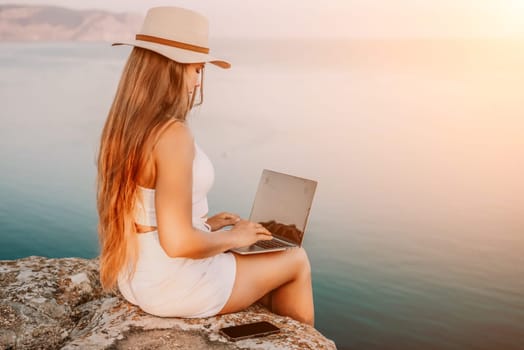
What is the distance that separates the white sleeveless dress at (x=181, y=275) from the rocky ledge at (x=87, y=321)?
8cm

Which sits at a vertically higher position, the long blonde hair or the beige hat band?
the beige hat band

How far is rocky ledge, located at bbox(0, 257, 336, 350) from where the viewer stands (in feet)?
10.4

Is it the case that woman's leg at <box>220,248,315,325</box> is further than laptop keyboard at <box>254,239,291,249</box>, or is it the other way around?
laptop keyboard at <box>254,239,291,249</box>

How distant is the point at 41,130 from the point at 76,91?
4.70 meters

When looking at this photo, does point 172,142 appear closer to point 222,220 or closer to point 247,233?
point 247,233

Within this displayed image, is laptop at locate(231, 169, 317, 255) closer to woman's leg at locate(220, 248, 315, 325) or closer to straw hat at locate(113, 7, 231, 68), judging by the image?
woman's leg at locate(220, 248, 315, 325)

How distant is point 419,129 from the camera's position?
2430 centimetres

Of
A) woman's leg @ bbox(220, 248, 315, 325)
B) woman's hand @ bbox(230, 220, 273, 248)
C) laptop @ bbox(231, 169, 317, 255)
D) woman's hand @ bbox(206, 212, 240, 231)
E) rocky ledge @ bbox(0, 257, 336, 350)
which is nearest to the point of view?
rocky ledge @ bbox(0, 257, 336, 350)

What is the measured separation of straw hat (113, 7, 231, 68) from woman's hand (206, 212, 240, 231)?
0.96m

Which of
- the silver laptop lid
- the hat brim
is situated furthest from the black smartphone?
the hat brim

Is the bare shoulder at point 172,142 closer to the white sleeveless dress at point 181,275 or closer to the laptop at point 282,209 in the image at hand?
the white sleeveless dress at point 181,275

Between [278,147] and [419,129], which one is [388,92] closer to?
[419,129]

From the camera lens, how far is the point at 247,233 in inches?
135

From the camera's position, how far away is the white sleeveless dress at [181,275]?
3.24 metres
